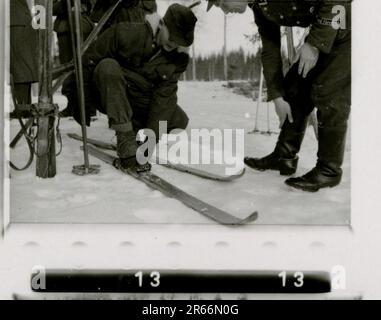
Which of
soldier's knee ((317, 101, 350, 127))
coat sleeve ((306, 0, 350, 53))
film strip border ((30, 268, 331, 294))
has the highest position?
coat sleeve ((306, 0, 350, 53))

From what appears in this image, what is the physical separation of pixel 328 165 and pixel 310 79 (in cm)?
16

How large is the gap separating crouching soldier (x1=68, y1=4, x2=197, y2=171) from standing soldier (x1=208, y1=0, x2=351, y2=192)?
12 cm

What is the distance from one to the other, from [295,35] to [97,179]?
431 mm

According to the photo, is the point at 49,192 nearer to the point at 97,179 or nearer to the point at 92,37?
the point at 97,179

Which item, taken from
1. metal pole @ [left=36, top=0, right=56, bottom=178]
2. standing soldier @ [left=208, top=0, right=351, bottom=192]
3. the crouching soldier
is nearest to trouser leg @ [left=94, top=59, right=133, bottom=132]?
the crouching soldier

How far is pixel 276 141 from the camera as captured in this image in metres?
1.03

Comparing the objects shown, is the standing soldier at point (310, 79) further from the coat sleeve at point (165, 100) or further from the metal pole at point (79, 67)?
the metal pole at point (79, 67)

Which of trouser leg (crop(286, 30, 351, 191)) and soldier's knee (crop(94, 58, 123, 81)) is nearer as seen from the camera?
trouser leg (crop(286, 30, 351, 191))

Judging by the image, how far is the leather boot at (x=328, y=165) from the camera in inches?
38.4

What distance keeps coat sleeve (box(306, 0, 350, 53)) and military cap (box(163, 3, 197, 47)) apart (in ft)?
0.67

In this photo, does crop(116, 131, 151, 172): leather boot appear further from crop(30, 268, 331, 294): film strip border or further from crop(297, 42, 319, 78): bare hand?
crop(297, 42, 319, 78): bare hand

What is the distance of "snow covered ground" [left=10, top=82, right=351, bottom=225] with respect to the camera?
952 millimetres

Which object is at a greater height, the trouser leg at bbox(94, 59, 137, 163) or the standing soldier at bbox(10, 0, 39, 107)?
the standing soldier at bbox(10, 0, 39, 107)

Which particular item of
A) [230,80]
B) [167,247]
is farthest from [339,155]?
[167,247]
